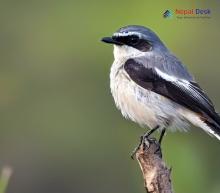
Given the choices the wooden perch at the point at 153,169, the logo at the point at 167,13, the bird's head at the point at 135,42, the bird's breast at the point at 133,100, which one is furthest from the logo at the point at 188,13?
the wooden perch at the point at 153,169

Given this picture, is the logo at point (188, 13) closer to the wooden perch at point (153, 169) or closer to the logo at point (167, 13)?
the logo at point (167, 13)

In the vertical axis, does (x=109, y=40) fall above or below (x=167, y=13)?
above

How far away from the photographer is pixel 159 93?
389 inches

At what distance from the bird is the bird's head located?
1cm

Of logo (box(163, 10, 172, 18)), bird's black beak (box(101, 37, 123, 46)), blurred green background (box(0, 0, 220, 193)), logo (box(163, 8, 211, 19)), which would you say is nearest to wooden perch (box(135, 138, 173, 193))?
bird's black beak (box(101, 37, 123, 46))

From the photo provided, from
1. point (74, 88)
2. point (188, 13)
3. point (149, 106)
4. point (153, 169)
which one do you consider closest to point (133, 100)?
point (149, 106)

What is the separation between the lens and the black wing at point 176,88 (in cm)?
962

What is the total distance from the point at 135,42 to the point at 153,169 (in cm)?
185

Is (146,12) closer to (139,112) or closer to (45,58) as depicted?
(45,58)

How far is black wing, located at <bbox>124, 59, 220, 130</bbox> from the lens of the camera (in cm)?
962

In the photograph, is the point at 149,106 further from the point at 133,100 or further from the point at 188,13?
the point at 188,13

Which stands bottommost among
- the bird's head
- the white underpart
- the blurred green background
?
the blurred green background

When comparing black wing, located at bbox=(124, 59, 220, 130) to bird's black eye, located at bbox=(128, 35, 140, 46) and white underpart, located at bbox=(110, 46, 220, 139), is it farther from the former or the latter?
bird's black eye, located at bbox=(128, 35, 140, 46)

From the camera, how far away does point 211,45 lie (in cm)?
1495
